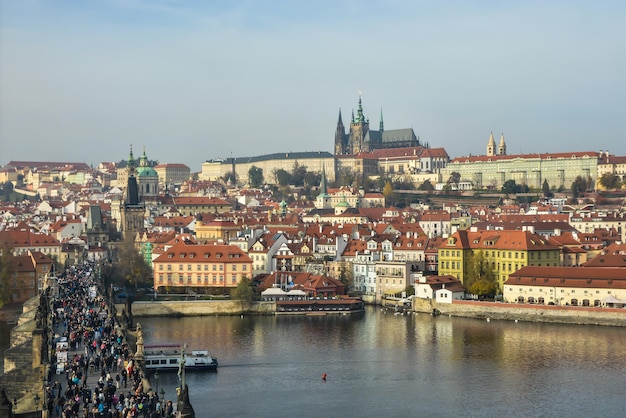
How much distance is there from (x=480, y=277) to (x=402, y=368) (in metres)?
15.8

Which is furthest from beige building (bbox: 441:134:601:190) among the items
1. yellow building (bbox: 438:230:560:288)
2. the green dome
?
yellow building (bbox: 438:230:560:288)

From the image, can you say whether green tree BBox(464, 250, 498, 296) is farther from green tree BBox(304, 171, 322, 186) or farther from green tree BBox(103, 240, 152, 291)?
green tree BBox(304, 171, 322, 186)

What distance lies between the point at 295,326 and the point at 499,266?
1086 cm

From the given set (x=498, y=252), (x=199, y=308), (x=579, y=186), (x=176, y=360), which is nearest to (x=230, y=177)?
(x=579, y=186)

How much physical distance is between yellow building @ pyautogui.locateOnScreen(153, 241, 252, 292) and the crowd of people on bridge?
13.2 m

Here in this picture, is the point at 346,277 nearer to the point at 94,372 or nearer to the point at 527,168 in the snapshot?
the point at 94,372

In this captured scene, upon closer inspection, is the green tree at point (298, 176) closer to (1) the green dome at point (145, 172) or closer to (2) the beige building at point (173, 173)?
(1) the green dome at point (145, 172)

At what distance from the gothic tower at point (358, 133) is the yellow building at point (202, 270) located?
95.8 m

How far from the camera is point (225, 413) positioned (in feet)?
73.6

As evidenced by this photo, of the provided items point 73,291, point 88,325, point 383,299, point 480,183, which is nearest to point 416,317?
point 383,299

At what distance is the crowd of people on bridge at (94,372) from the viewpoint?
16.5 meters

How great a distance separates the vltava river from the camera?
919 inches

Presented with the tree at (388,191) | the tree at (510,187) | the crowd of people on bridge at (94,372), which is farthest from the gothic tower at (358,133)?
the crowd of people on bridge at (94,372)

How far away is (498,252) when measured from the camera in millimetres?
43594
